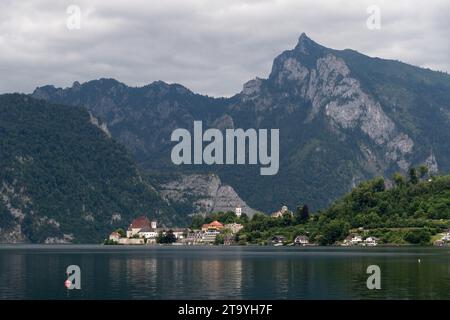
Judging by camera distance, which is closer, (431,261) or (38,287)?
(38,287)

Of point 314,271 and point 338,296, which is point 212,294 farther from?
point 314,271

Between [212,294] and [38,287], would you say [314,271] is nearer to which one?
[212,294]

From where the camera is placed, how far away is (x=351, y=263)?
465 feet

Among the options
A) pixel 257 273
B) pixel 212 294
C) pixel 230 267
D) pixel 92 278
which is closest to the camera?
pixel 212 294
